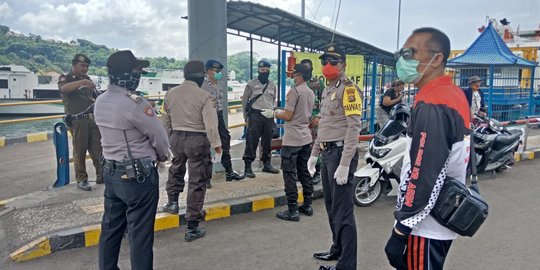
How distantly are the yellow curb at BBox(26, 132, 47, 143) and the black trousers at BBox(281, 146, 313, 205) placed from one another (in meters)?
8.84

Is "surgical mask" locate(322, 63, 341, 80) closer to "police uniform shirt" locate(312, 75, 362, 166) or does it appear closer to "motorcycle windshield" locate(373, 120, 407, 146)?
"police uniform shirt" locate(312, 75, 362, 166)

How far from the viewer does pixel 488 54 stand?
1322 cm

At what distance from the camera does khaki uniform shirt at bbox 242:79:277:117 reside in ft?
22.1

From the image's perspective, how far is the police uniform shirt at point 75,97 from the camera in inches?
223

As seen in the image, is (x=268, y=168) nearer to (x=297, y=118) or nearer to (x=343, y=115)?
(x=297, y=118)

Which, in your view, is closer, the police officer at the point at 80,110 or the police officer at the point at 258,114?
the police officer at the point at 80,110

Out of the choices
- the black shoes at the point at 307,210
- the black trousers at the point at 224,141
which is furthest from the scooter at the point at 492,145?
the black trousers at the point at 224,141

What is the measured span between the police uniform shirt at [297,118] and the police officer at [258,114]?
1744mm

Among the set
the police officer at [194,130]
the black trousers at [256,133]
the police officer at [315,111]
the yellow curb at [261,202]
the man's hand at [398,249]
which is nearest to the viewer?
the man's hand at [398,249]

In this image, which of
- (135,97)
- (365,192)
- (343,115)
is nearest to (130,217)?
→ (135,97)

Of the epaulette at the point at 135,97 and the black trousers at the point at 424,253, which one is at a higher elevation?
the epaulette at the point at 135,97

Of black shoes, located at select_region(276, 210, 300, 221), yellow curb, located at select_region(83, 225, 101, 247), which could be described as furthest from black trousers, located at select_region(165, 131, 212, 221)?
black shoes, located at select_region(276, 210, 300, 221)

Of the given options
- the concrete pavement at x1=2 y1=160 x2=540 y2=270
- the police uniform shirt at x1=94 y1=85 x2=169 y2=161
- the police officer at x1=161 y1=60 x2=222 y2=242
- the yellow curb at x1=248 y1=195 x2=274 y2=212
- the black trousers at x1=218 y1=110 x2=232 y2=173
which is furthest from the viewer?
the black trousers at x1=218 y1=110 x2=232 y2=173

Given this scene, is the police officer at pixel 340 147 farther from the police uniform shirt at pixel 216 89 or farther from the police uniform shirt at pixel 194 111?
the police uniform shirt at pixel 216 89
